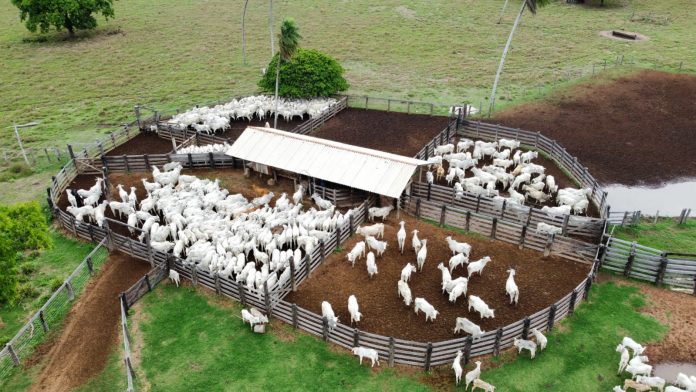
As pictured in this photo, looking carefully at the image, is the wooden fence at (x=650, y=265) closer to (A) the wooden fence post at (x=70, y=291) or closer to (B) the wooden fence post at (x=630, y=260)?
(B) the wooden fence post at (x=630, y=260)

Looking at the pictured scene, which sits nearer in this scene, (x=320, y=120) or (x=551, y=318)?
(x=551, y=318)

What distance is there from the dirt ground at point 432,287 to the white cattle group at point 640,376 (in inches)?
132

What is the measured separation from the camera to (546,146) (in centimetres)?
3127

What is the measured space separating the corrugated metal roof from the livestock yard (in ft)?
0.39

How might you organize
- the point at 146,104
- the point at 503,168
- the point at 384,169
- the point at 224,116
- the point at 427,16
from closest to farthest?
the point at 384,169 → the point at 503,168 → the point at 224,116 → the point at 146,104 → the point at 427,16

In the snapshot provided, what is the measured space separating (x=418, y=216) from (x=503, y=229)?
431 centimetres

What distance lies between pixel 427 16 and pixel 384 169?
5344 cm

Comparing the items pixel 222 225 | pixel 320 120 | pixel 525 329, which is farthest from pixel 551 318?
pixel 320 120

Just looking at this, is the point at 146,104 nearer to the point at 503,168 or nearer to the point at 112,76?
the point at 112,76

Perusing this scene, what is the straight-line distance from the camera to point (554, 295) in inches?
783

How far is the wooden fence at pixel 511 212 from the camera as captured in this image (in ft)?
75.1

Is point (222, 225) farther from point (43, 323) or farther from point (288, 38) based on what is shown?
point (288, 38)

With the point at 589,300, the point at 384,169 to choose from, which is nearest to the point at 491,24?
the point at 384,169

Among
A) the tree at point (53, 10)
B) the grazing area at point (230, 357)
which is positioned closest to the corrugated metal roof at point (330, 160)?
the grazing area at point (230, 357)
